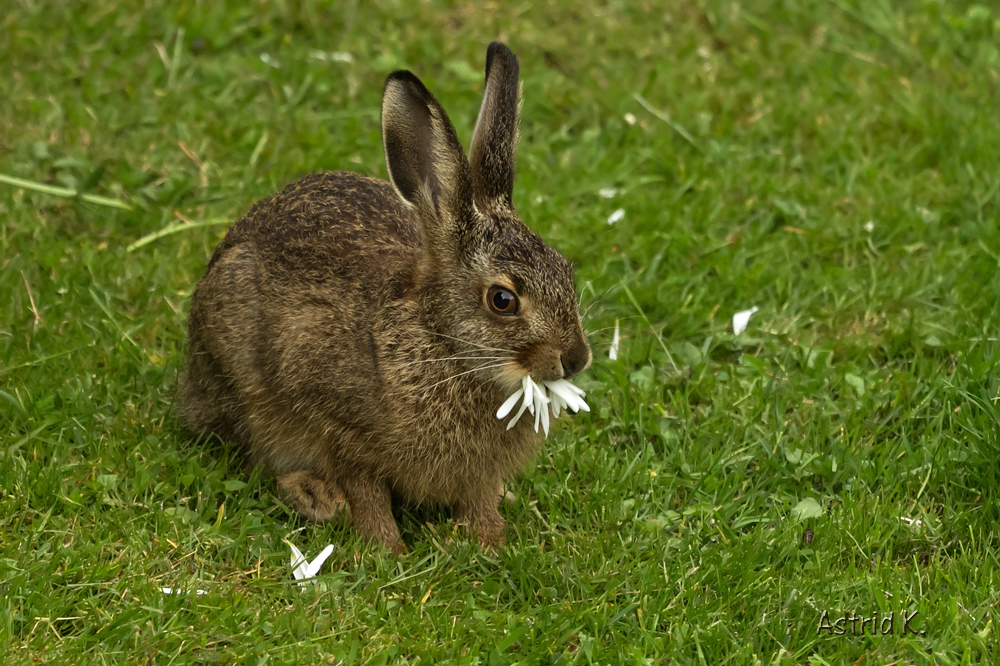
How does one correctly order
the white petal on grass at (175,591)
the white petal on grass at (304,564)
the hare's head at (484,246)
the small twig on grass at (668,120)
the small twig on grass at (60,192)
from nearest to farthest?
the white petal on grass at (175,591)
the hare's head at (484,246)
the white petal on grass at (304,564)
the small twig on grass at (60,192)
the small twig on grass at (668,120)

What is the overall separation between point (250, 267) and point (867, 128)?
3676 millimetres

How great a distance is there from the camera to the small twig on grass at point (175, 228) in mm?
5618

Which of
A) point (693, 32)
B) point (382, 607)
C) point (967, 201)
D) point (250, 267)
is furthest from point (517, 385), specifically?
point (693, 32)

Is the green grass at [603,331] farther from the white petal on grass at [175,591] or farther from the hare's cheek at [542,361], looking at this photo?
the hare's cheek at [542,361]

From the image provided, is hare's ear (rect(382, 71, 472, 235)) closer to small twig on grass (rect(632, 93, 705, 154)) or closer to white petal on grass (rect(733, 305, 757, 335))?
white petal on grass (rect(733, 305, 757, 335))

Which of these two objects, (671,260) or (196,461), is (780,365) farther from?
(196,461)

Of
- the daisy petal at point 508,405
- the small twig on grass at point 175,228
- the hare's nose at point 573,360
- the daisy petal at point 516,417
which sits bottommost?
the small twig on grass at point 175,228

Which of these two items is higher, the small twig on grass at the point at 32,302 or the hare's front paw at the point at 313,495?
the small twig on grass at the point at 32,302

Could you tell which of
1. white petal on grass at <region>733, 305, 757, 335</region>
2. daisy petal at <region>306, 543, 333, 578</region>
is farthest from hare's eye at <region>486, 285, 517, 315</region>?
white petal on grass at <region>733, 305, 757, 335</region>

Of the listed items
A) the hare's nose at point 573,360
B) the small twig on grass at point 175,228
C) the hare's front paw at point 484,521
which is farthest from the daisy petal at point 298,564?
the small twig on grass at point 175,228

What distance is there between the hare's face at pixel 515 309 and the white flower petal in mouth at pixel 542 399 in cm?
4

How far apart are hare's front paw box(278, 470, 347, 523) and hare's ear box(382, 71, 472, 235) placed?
3.28ft

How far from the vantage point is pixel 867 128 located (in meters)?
6.63

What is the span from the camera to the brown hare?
3.96 metres
